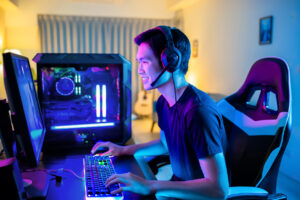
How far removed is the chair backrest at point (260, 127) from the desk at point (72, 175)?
1.51 feet

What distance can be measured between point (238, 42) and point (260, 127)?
251 cm

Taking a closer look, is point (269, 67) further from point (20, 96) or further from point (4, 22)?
point (4, 22)

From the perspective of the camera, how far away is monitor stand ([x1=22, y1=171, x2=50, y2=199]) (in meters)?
0.77

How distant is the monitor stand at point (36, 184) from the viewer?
77cm

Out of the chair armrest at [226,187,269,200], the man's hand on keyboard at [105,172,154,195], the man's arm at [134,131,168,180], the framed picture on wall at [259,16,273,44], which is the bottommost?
the chair armrest at [226,187,269,200]

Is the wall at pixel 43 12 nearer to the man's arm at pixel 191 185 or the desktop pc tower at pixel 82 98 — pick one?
the desktop pc tower at pixel 82 98

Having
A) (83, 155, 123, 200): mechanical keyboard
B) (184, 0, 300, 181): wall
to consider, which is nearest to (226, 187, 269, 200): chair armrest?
(83, 155, 123, 200): mechanical keyboard

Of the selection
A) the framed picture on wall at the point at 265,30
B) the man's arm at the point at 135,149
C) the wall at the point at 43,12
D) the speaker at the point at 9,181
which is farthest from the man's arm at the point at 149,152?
the wall at the point at 43,12

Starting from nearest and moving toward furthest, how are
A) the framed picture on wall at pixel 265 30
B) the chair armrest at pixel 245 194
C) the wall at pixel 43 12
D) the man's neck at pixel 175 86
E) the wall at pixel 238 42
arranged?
the chair armrest at pixel 245 194 < the man's neck at pixel 175 86 < the wall at pixel 238 42 < the framed picture on wall at pixel 265 30 < the wall at pixel 43 12

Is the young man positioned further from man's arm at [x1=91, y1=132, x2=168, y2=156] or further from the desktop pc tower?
the desktop pc tower

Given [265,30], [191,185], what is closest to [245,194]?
[191,185]

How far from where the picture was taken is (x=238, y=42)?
11.0ft

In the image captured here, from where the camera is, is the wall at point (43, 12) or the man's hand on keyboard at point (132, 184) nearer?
the man's hand on keyboard at point (132, 184)

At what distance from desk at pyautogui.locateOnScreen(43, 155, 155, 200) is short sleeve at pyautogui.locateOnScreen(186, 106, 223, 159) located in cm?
24
